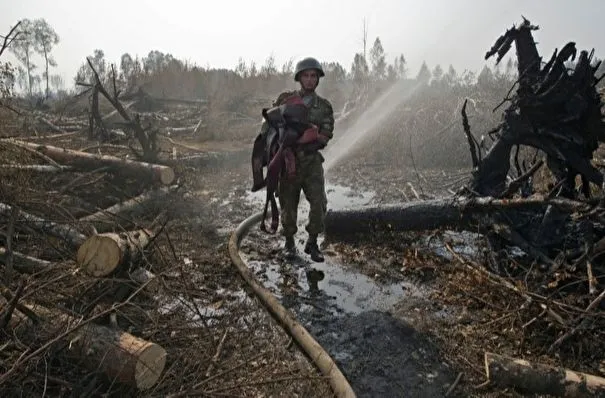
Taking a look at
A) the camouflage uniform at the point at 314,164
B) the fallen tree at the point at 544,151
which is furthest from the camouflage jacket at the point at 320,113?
the fallen tree at the point at 544,151

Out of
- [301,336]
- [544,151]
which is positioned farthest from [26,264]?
[544,151]

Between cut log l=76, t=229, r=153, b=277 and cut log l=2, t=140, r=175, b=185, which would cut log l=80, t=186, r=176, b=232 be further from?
cut log l=76, t=229, r=153, b=277

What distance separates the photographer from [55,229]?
159 inches

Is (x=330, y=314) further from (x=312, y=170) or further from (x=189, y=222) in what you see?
(x=189, y=222)

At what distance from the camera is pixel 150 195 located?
696 cm

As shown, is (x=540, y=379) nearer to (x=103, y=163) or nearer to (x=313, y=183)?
(x=313, y=183)

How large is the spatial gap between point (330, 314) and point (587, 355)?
1.87m

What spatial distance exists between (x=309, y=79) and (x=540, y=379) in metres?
3.63

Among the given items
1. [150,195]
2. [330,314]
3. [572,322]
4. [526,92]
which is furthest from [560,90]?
[150,195]

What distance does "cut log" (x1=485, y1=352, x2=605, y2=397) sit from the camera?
2.42 meters

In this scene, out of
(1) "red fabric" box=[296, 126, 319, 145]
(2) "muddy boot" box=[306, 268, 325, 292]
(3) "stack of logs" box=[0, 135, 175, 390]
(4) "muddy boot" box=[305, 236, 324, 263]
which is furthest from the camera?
(4) "muddy boot" box=[305, 236, 324, 263]

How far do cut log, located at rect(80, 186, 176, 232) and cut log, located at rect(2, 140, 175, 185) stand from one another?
26cm

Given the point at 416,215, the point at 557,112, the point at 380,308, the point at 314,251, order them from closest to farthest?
the point at 380,308
the point at 557,112
the point at 314,251
the point at 416,215

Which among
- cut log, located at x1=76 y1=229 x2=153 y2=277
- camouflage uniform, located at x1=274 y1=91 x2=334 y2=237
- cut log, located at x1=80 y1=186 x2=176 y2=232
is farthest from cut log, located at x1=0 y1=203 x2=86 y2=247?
camouflage uniform, located at x1=274 y1=91 x2=334 y2=237
